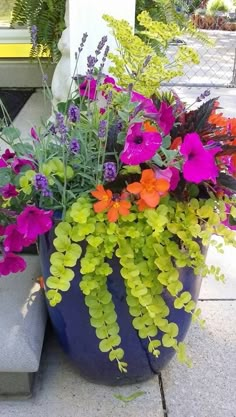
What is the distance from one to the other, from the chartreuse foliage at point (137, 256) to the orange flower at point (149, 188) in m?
0.05

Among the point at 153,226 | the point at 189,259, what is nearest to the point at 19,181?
the point at 153,226

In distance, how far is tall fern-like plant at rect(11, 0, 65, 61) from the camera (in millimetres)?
2498

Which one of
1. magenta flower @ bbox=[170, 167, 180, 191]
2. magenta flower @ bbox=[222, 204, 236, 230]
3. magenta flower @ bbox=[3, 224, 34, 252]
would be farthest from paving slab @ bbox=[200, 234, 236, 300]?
magenta flower @ bbox=[3, 224, 34, 252]

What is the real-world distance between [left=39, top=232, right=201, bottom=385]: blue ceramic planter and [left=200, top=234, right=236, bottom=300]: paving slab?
1.52ft

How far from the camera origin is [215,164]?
4.05 feet

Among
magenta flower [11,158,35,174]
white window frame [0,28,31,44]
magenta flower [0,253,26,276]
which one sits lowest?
white window frame [0,28,31,44]

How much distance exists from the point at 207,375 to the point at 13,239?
77 cm

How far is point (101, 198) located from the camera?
1191 mm

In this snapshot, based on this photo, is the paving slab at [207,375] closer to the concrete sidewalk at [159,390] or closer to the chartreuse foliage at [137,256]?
the concrete sidewalk at [159,390]

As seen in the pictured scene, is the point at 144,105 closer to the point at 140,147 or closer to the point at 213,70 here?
the point at 140,147

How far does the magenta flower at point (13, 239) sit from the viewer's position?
1.24 meters

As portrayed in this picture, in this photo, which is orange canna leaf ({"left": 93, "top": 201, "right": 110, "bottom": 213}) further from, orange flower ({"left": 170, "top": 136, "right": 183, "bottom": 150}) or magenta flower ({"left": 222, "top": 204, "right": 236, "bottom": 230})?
magenta flower ({"left": 222, "top": 204, "right": 236, "bottom": 230})

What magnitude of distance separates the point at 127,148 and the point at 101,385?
781 mm

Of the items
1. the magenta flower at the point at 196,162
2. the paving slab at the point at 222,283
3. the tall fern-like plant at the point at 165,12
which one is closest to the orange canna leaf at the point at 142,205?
the magenta flower at the point at 196,162
